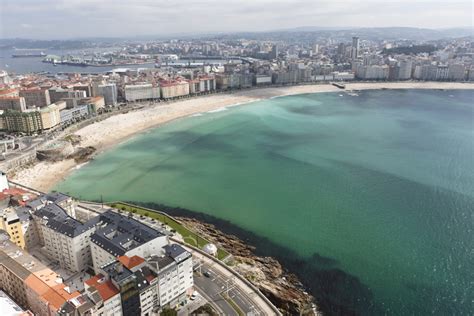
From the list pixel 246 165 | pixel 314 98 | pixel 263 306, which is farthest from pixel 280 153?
pixel 314 98

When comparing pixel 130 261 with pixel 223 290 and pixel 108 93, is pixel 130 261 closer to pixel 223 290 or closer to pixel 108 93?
pixel 223 290

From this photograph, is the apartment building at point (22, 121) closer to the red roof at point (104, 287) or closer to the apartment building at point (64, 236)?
the apartment building at point (64, 236)

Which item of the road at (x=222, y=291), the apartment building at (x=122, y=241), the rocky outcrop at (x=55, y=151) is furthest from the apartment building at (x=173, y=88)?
the road at (x=222, y=291)

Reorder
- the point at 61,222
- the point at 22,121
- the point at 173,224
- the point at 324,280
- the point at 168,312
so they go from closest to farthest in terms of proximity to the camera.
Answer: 1. the point at 168,312
2. the point at 61,222
3. the point at 324,280
4. the point at 173,224
5. the point at 22,121

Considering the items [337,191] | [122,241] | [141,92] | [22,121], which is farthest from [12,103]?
[337,191]

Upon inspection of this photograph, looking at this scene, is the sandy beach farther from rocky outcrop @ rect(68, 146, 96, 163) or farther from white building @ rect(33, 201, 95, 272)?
white building @ rect(33, 201, 95, 272)

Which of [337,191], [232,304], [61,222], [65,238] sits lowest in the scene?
[337,191]

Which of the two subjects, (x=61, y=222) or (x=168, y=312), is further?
(x=61, y=222)

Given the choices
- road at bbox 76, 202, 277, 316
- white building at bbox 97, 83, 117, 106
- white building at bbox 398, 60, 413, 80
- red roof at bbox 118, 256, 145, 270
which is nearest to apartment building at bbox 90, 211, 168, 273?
red roof at bbox 118, 256, 145, 270
